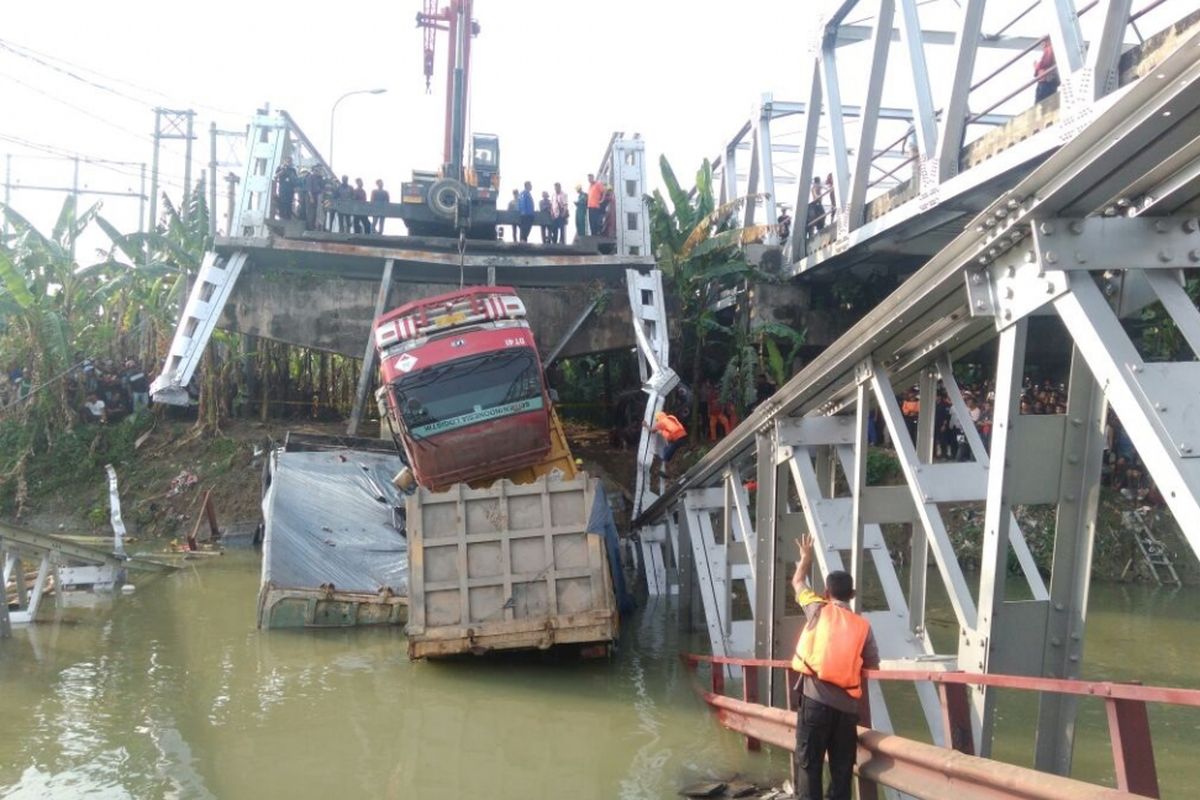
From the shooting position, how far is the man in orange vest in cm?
516

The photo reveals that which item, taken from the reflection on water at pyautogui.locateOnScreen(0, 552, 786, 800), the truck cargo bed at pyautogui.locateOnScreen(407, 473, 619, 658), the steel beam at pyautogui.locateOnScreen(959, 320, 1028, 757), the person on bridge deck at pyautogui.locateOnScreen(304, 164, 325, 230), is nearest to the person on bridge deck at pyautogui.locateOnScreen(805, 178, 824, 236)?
the person on bridge deck at pyautogui.locateOnScreen(304, 164, 325, 230)

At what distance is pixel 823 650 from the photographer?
5.19m

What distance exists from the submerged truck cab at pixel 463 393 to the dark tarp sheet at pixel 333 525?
3.26 feet

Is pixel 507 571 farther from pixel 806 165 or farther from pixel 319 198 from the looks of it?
pixel 319 198

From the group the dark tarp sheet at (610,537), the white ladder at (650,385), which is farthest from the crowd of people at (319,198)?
the dark tarp sheet at (610,537)

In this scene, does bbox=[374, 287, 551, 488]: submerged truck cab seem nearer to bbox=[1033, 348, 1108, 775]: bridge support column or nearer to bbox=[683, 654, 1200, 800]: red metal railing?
bbox=[683, 654, 1200, 800]: red metal railing

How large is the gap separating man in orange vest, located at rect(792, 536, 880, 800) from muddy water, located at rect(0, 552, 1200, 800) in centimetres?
180

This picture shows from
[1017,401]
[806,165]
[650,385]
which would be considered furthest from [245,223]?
[1017,401]

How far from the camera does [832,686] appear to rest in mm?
5184

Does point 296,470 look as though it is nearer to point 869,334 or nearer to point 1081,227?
point 869,334

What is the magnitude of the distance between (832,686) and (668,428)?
9.54 m

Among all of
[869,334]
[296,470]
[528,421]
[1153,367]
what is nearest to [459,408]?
[528,421]

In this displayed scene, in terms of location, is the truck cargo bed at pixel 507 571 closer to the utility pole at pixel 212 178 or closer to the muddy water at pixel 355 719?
the muddy water at pixel 355 719

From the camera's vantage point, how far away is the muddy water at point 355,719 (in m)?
6.97
